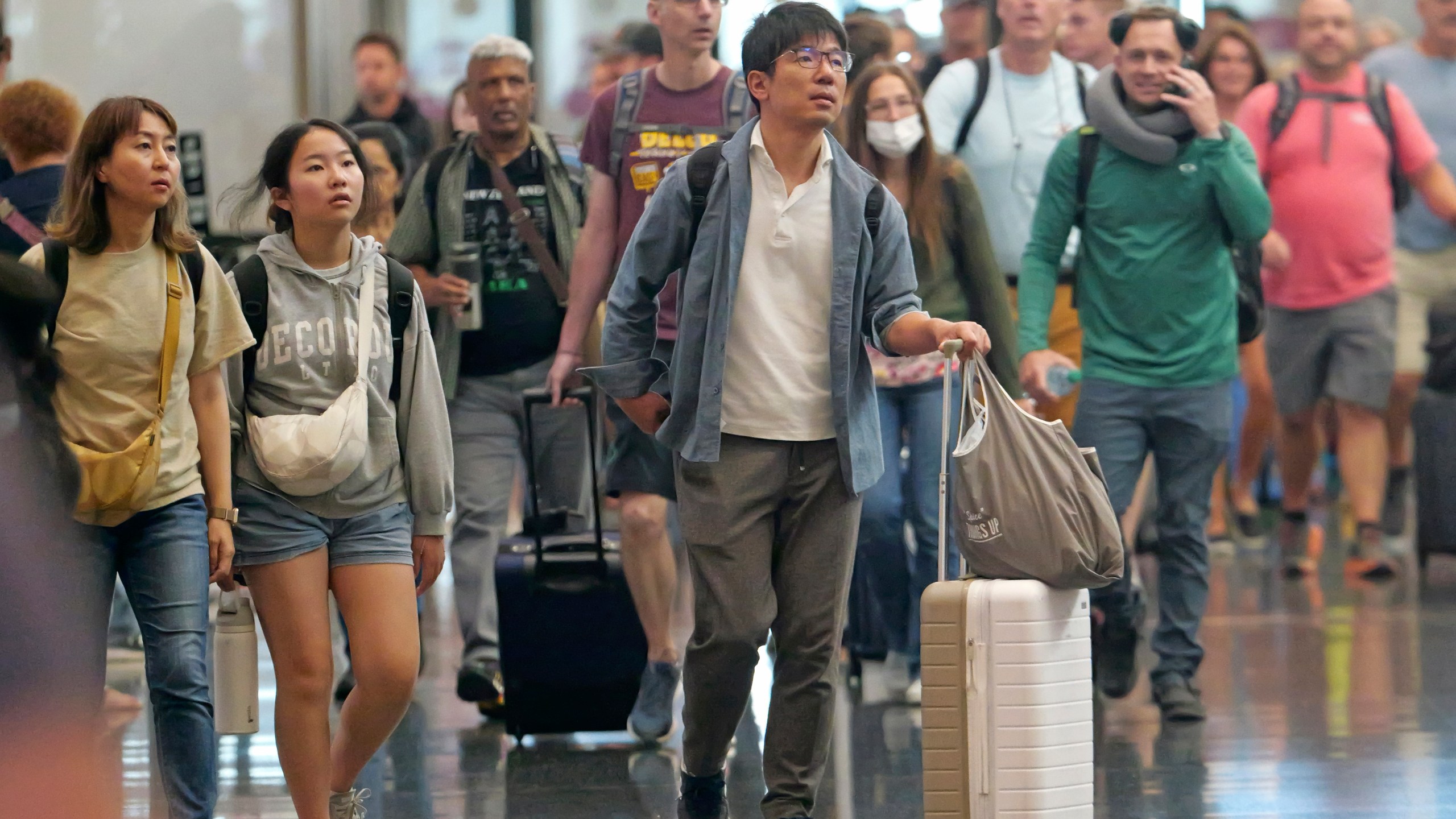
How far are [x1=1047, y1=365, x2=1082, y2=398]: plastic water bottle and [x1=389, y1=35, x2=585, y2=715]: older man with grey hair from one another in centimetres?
154

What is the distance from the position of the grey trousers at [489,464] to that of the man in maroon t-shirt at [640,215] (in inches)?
10.4

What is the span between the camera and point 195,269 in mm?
4434

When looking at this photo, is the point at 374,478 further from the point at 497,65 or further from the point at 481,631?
the point at 497,65

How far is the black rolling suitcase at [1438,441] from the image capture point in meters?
8.66

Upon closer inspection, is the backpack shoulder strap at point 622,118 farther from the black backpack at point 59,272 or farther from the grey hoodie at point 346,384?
the black backpack at point 59,272

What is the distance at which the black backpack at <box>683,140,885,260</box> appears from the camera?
459cm

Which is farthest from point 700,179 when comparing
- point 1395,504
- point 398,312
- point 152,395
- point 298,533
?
point 1395,504

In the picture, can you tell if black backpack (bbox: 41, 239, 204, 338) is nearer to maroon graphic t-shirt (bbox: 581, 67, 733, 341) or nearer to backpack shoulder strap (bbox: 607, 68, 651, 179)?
maroon graphic t-shirt (bbox: 581, 67, 733, 341)

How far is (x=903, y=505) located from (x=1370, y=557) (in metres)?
3.45

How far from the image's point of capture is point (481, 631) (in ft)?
20.9

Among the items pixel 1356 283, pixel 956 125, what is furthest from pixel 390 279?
pixel 1356 283

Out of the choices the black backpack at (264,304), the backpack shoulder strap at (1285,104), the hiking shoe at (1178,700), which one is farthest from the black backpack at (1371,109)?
the black backpack at (264,304)

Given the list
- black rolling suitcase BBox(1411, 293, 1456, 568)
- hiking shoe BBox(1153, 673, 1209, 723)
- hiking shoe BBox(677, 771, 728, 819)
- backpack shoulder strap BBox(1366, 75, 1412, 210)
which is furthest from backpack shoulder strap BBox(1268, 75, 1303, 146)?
hiking shoe BBox(677, 771, 728, 819)

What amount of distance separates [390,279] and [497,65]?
1.95 meters
